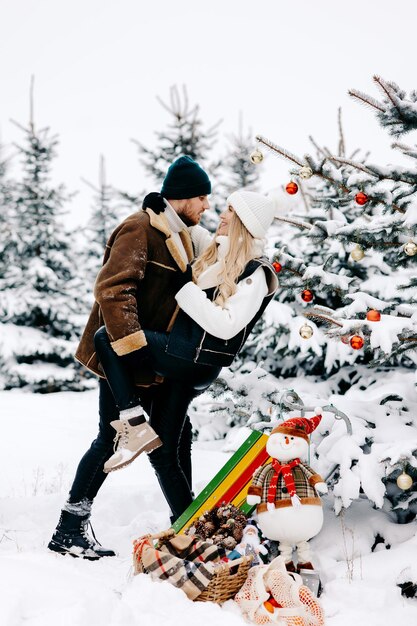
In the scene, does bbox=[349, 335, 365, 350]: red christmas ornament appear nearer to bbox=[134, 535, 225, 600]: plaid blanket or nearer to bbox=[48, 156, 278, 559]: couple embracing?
bbox=[48, 156, 278, 559]: couple embracing

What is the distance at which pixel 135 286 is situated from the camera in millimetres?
3244

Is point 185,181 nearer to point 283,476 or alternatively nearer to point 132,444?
point 132,444

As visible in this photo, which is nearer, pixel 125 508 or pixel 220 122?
pixel 125 508

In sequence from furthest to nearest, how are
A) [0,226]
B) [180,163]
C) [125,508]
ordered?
[0,226] → [125,508] → [180,163]

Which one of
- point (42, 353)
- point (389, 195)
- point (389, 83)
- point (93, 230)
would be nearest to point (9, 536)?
point (389, 195)

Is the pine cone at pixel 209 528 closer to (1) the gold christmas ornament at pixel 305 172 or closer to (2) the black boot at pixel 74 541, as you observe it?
(2) the black boot at pixel 74 541

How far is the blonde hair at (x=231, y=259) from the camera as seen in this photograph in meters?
3.21

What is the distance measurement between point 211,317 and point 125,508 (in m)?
2.61

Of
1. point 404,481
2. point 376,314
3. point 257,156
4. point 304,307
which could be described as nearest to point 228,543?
point 404,481

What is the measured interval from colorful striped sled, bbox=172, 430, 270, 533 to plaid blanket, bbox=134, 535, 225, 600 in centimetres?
46

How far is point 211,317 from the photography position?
122 inches

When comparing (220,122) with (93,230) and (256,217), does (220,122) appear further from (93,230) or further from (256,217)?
(256,217)

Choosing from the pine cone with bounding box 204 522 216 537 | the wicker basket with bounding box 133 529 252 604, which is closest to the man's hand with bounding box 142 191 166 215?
the pine cone with bounding box 204 522 216 537

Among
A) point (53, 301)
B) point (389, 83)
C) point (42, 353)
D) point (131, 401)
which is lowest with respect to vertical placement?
point (42, 353)
